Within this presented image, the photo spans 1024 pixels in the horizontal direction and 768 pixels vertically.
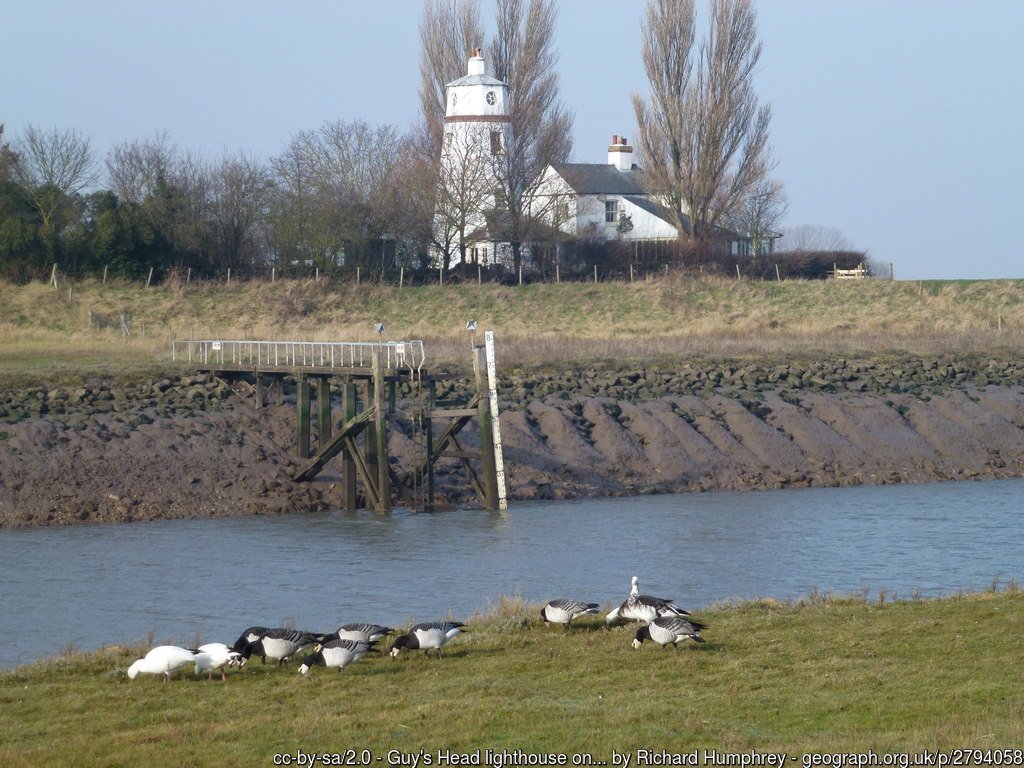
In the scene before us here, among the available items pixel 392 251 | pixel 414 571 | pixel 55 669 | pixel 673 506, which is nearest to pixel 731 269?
pixel 392 251

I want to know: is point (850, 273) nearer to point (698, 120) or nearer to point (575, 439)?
point (698, 120)

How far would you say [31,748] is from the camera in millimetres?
9586

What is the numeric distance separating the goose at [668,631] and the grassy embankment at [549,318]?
24.3 metres

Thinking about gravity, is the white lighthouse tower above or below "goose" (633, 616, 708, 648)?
above

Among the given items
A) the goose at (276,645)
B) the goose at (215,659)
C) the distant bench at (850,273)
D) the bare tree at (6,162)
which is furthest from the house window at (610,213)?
the goose at (215,659)

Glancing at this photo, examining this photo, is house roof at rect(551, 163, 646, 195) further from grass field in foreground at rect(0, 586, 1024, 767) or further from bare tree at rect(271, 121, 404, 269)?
grass field in foreground at rect(0, 586, 1024, 767)

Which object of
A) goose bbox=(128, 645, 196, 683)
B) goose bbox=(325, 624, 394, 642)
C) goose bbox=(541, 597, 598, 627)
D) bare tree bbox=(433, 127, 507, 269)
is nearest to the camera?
goose bbox=(128, 645, 196, 683)

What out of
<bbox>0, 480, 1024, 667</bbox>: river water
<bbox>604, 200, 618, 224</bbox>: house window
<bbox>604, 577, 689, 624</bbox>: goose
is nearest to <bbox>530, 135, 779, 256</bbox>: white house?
<bbox>604, 200, 618, 224</bbox>: house window

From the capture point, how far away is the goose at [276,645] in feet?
39.8

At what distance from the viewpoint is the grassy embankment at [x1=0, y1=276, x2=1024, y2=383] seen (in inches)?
1615

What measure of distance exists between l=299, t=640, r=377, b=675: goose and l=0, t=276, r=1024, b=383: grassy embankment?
2374cm

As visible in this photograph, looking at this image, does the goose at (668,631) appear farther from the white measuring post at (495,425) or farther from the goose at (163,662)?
the white measuring post at (495,425)

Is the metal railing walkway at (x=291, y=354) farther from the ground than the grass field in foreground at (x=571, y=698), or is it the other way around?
the metal railing walkway at (x=291, y=354)

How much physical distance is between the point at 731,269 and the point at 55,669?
5258 centimetres
